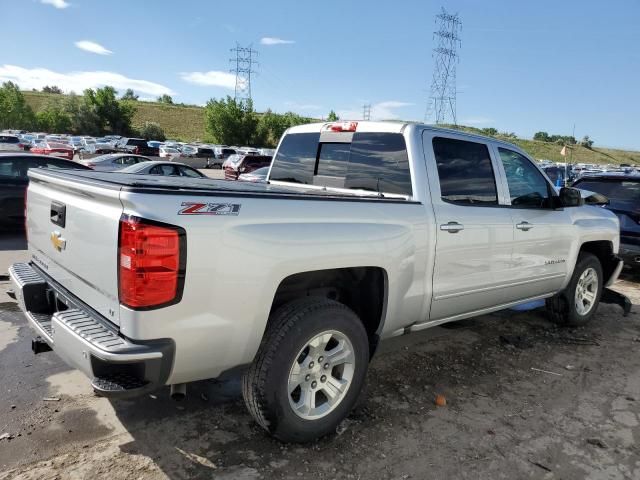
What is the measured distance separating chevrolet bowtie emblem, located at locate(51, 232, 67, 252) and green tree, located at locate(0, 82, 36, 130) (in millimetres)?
92794

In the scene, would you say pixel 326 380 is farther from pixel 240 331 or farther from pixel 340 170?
pixel 340 170

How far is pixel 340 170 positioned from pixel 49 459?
2.80 metres

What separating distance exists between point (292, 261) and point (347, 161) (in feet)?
5.33

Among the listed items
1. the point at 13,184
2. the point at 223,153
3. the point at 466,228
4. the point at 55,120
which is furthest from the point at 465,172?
the point at 55,120

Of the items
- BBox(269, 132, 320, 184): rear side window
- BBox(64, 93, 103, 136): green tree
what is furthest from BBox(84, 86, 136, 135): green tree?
BBox(269, 132, 320, 184): rear side window

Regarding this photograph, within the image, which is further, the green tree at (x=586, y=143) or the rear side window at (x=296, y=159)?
the green tree at (x=586, y=143)

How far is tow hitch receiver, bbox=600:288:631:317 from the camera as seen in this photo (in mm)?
6043

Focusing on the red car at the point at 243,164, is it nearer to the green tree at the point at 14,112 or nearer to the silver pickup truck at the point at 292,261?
the silver pickup truck at the point at 292,261

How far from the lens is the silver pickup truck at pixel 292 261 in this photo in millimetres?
2344

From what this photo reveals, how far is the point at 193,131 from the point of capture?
97.9 meters

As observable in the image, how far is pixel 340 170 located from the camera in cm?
415

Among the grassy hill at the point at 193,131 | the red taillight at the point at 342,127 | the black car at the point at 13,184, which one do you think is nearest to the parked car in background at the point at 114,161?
the black car at the point at 13,184

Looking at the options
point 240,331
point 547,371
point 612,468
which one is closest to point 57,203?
point 240,331

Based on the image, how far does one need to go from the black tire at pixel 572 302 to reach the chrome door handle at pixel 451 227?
94.3 inches
